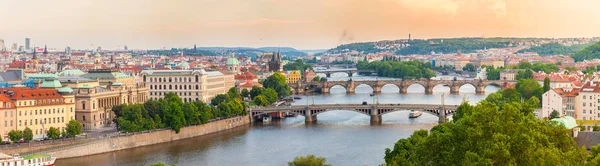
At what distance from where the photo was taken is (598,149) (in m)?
24.2

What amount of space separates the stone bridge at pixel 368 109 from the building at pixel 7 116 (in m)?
18.5

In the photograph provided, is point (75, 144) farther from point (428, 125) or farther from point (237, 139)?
point (428, 125)

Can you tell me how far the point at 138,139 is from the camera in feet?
146

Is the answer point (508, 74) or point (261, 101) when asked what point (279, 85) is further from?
point (508, 74)

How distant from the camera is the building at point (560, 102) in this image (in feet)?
153

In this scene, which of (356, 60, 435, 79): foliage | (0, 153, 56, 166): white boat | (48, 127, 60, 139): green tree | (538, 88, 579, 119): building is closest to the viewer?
(0, 153, 56, 166): white boat

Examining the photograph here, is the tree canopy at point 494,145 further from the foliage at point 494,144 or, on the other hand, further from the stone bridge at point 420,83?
the stone bridge at point 420,83

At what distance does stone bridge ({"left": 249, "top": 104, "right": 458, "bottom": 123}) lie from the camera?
184ft

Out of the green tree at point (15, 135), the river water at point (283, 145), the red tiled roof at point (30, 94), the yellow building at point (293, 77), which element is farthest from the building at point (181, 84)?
the yellow building at point (293, 77)

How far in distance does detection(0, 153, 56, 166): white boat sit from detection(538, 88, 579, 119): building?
24.3 meters

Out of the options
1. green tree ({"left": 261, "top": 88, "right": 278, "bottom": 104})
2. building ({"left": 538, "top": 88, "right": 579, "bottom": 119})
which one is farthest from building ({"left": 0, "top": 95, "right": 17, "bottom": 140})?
green tree ({"left": 261, "top": 88, "right": 278, "bottom": 104})

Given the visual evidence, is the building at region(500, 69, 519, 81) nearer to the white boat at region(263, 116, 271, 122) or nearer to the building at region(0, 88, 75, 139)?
the white boat at region(263, 116, 271, 122)

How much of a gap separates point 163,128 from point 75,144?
670cm

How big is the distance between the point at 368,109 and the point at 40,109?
21.2m
